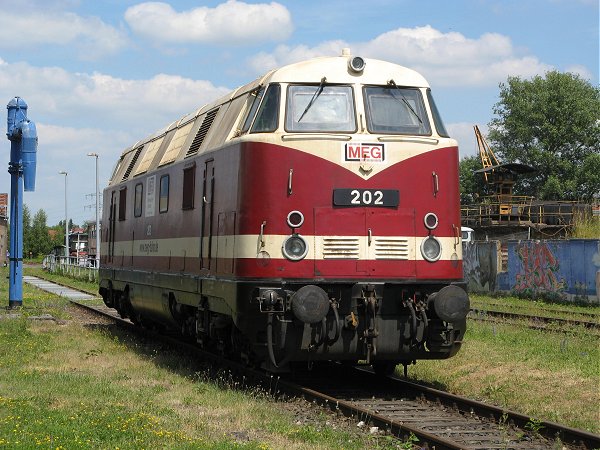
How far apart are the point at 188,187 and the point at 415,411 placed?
5.38 m

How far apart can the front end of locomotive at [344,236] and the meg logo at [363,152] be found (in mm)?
12

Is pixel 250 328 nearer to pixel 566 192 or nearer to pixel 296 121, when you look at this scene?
pixel 296 121

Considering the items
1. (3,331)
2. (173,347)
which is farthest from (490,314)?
(3,331)

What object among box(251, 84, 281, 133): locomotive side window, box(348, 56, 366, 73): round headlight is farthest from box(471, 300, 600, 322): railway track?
box(251, 84, 281, 133): locomotive side window

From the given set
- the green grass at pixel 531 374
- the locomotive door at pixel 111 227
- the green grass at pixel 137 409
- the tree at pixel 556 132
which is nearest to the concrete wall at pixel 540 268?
the green grass at pixel 531 374

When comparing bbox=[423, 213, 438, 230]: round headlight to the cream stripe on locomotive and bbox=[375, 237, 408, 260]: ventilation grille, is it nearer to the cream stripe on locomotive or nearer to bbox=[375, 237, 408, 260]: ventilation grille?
the cream stripe on locomotive

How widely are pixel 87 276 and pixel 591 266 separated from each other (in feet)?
89.3

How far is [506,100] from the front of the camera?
266 feet

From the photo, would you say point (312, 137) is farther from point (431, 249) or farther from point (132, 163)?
point (132, 163)

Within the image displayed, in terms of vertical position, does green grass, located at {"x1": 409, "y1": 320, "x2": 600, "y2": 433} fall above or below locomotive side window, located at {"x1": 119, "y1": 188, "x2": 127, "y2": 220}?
below

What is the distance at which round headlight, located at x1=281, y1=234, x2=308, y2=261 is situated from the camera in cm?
1081

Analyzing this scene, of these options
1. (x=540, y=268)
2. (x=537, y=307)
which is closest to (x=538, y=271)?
(x=540, y=268)

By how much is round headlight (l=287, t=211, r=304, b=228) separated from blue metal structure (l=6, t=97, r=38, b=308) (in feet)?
53.5

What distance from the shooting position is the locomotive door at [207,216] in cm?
1255
